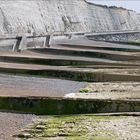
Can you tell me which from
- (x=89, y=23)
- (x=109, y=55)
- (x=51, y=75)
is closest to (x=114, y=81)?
(x=51, y=75)

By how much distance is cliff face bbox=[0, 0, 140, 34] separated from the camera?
4772cm

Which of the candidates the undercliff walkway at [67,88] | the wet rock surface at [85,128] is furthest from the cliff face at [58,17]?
the wet rock surface at [85,128]

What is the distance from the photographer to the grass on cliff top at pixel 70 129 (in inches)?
413

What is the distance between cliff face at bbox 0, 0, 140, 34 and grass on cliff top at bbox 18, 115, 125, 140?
29194mm

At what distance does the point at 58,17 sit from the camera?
7381 centimetres

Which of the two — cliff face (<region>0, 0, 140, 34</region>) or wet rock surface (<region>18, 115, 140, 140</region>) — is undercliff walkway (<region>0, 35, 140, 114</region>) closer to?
wet rock surface (<region>18, 115, 140, 140</region>)

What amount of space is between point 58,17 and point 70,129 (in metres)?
63.4

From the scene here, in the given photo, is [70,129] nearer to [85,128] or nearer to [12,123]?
[85,128]

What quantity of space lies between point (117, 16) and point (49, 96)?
362 feet

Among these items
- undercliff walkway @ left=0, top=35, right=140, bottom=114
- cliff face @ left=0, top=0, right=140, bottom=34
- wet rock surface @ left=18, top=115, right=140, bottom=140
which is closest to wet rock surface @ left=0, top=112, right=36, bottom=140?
wet rock surface @ left=18, top=115, right=140, bottom=140

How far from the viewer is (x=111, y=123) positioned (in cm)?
1172

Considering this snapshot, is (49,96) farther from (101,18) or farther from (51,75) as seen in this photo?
(101,18)

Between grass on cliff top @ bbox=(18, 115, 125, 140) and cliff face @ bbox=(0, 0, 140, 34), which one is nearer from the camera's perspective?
grass on cliff top @ bbox=(18, 115, 125, 140)

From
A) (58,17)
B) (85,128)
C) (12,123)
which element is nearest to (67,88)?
(12,123)
